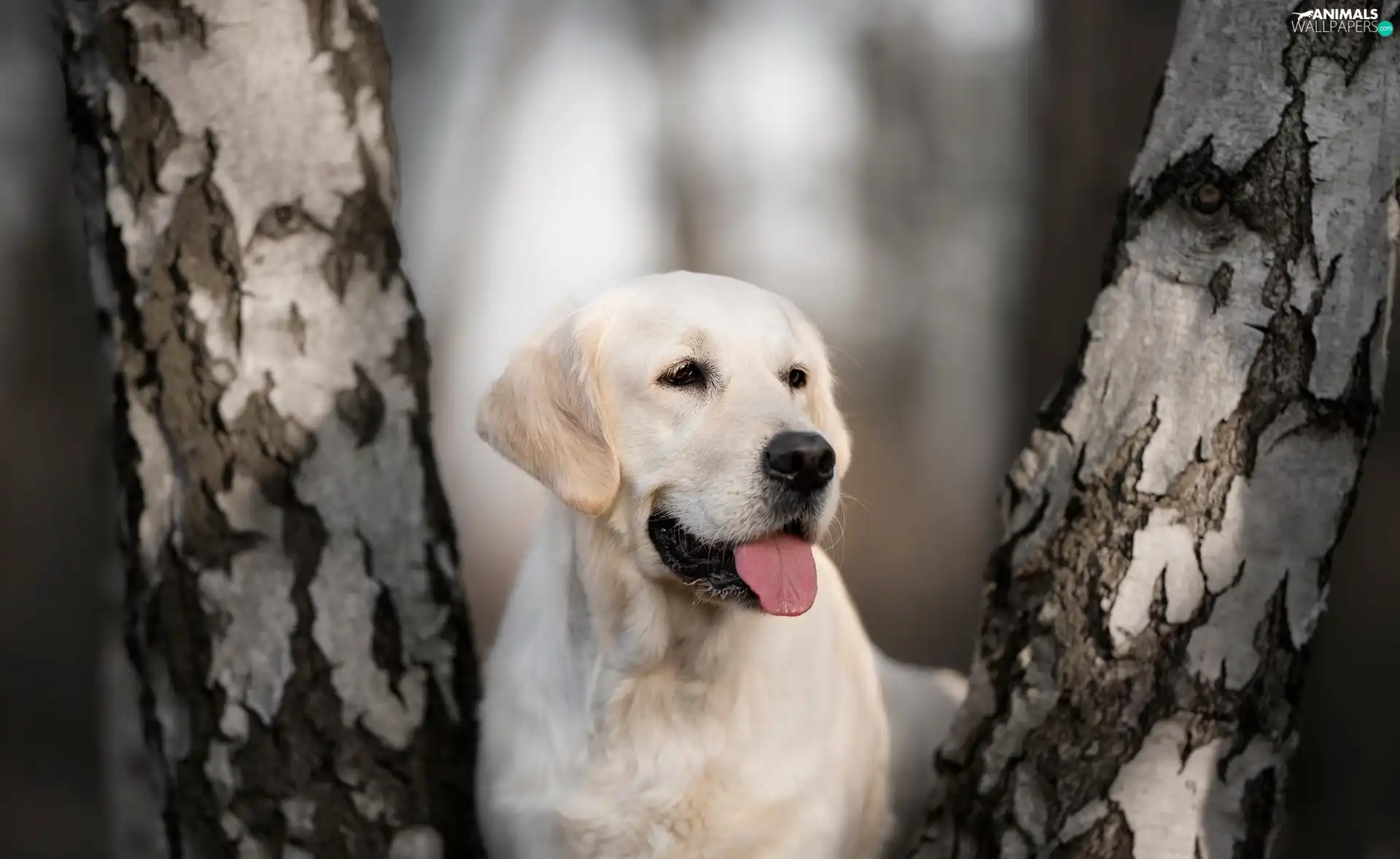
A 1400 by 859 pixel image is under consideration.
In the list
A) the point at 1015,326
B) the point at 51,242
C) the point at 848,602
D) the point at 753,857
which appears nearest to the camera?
the point at 753,857

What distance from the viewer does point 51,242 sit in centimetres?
458

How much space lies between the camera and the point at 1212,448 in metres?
1.70

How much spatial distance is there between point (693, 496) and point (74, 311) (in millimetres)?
3848

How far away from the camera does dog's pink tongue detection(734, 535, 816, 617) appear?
178 centimetres

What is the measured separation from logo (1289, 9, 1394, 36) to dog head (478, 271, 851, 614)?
0.88 m

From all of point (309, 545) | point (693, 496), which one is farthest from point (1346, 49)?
point (309, 545)

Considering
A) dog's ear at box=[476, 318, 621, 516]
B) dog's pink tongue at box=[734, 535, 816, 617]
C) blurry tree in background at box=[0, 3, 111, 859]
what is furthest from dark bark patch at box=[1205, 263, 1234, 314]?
blurry tree in background at box=[0, 3, 111, 859]

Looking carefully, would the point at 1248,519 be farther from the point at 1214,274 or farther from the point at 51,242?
the point at 51,242

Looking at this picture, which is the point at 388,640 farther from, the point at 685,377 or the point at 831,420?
the point at 831,420

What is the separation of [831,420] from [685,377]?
1.14 feet

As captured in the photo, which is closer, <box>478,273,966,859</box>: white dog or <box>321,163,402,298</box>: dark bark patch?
<box>478,273,966,859</box>: white dog

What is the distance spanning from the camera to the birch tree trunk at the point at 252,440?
191cm

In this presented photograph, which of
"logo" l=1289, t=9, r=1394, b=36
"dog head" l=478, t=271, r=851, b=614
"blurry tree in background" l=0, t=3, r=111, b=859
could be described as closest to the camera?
"logo" l=1289, t=9, r=1394, b=36

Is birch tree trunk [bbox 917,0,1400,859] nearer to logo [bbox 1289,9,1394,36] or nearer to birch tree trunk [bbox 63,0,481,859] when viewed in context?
logo [bbox 1289,9,1394,36]
